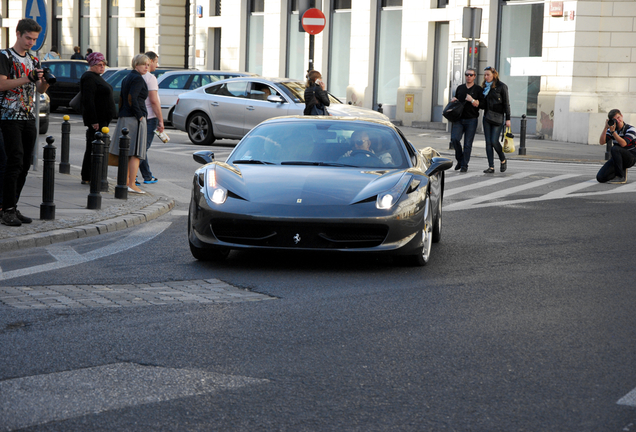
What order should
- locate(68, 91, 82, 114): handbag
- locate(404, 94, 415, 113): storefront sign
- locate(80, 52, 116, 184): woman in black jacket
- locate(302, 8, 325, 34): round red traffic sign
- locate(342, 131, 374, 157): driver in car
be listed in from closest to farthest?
locate(342, 131, 374, 157): driver in car, locate(80, 52, 116, 184): woman in black jacket, locate(68, 91, 82, 114): handbag, locate(302, 8, 325, 34): round red traffic sign, locate(404, 94, 415, 113): storefront sign

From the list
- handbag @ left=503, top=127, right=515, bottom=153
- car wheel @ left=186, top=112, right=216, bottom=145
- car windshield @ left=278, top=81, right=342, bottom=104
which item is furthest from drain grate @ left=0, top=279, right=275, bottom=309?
car wheel @ left=186, top=112, right=216, bottom=145

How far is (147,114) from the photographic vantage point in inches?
499

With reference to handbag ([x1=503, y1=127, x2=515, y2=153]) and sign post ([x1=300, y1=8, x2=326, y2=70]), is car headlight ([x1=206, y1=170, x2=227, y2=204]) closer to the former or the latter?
handbag ([x1=503, y1=127, x2=515, y2=153])

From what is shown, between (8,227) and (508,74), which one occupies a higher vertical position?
(508,74)

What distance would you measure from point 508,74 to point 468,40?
1601 millimetres

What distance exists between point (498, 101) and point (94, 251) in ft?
32.7

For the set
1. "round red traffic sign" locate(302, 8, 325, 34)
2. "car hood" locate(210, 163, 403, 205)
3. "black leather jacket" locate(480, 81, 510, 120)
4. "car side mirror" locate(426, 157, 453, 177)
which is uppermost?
"round red traffic sign" locate(302, 8, 325, 34)

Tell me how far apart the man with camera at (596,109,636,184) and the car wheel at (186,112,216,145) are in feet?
29.3

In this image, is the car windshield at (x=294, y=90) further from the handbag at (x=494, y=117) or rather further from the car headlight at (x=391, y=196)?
the car headlight at (x=391, y=196)

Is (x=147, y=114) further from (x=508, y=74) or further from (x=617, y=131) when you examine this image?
(x=508, y=74)

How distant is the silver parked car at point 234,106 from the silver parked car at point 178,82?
3420 millimetres

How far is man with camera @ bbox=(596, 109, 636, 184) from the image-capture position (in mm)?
15414

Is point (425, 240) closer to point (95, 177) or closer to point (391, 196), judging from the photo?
point (391, 196)

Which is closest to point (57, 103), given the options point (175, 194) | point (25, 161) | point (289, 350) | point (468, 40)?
point (468, 40)
